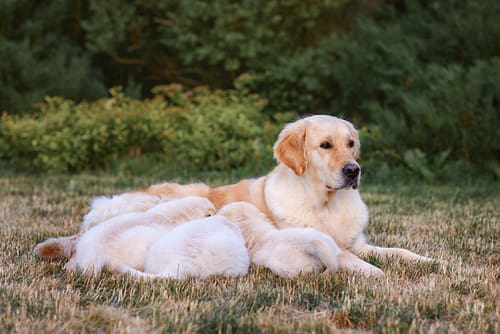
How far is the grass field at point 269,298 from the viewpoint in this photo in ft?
7.94

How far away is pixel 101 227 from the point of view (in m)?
3.54

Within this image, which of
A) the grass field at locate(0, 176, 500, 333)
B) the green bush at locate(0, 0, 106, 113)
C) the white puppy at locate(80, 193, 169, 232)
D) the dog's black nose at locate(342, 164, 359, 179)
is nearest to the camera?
the grass field at locate(0, 176, 500, 333)

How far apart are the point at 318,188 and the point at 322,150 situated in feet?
0.87

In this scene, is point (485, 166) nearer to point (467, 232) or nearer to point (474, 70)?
point (474, 70)

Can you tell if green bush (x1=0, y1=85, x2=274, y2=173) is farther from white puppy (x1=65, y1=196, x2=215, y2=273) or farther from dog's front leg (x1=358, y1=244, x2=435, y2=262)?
white puppy (x1=65, y1=196, x2=215, y2=273)

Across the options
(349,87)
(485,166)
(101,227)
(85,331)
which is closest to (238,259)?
(101,227)

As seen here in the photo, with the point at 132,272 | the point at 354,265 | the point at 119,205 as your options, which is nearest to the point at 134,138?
the point at 119,205

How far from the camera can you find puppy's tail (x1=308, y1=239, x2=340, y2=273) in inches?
130

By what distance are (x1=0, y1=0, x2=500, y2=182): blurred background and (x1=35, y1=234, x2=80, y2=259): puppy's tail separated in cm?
503

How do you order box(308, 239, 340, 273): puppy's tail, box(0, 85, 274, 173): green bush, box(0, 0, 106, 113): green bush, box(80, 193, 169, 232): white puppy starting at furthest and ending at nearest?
box(0, 0, 106, 113): green bush
box(0, 85, 274, 173): green bush
box(80, 193, 169, 232): white puppy
box(308, 239, 340, 273): puppy's tail

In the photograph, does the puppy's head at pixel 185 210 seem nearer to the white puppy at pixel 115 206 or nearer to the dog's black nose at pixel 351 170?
the white puppy at pixel 115 206

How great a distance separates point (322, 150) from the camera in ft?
13.3

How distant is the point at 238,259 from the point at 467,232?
7.32ft

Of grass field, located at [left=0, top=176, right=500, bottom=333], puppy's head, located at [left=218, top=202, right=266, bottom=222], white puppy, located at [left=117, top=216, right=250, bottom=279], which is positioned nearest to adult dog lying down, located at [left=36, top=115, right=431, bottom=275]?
puppy's head, located at [left=218, top=202, right=266, bottom=222]
